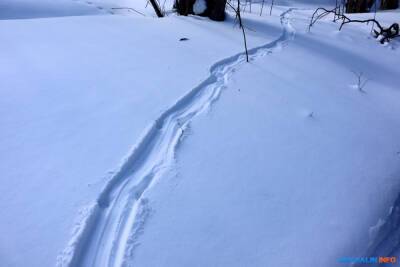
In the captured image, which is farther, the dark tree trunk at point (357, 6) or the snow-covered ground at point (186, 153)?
the dark tree trunk at point (357, 6)

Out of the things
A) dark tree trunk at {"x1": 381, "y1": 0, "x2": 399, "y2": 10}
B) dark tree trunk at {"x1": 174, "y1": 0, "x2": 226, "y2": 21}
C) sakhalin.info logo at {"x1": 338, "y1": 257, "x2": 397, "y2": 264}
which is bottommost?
sakhalin.info logo at {"x1": 338, "y1": 257, "x2": 397, "y2": 264}

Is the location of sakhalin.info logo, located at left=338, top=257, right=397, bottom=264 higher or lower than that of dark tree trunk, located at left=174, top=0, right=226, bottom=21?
lower

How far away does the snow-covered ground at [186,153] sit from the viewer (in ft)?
4.12

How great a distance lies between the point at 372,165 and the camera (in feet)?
5.58

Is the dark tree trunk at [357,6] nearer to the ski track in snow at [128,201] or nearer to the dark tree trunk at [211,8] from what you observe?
the dark tree trunk at [211,8]

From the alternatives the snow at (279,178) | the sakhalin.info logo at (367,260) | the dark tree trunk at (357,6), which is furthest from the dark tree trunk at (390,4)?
the sakhalin.info logo at (367,260)

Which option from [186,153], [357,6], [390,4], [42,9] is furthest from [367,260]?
[390,4]

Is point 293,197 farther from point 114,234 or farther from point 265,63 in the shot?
point 265,63

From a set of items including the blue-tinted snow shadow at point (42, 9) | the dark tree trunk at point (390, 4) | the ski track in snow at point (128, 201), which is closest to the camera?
the ski track in snow at point (128, 201)

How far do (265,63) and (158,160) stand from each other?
1642 mm

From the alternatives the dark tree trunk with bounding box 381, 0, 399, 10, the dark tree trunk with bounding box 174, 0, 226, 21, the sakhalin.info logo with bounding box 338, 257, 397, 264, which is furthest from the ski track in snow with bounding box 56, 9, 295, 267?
the dark tree trunk with bounding box 381, 0, 399, 10

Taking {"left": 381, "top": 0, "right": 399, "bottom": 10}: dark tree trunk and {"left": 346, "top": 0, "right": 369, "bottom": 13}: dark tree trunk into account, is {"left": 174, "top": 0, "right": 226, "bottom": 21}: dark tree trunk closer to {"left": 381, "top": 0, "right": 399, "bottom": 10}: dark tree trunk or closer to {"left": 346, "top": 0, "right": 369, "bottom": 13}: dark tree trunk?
{"left": 346, "top": 0, "right": 369, "bottom": 13}: dark tree trunk

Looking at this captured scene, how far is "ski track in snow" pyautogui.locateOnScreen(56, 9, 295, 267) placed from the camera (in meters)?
1.21

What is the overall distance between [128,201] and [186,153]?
0.42 m
